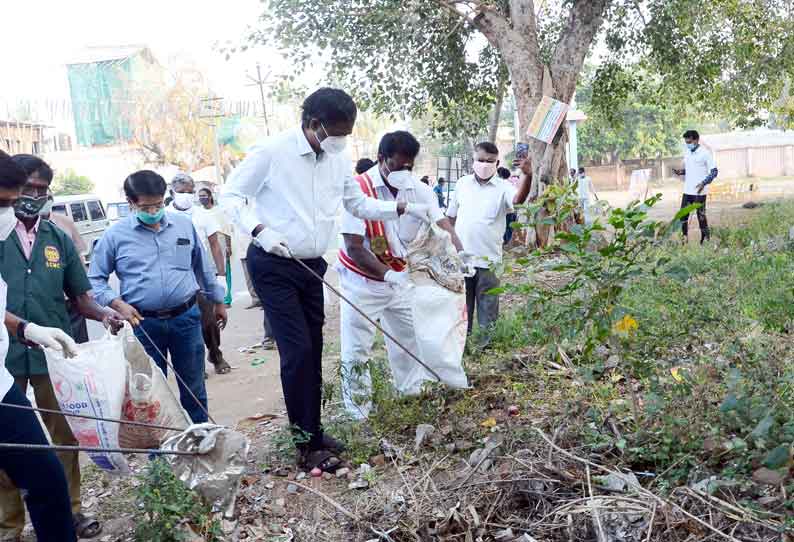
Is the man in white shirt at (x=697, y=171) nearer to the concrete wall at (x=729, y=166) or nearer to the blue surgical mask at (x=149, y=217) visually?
the blue surgical mask at (x=149, y=217)

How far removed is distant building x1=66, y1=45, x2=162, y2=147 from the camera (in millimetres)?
41688

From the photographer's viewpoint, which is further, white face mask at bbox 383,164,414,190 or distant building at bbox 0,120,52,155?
distant building at bbox 0,120,52,155

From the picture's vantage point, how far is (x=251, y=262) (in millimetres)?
3740

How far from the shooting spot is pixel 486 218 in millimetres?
5629

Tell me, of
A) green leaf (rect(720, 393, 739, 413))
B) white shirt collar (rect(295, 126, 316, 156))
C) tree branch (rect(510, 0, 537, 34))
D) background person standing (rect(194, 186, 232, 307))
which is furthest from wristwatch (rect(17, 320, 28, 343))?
tree branch (rect(510, 0, 537, 34))

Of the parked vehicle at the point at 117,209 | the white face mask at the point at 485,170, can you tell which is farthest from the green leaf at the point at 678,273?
the parked vehicle at the point at 117,209

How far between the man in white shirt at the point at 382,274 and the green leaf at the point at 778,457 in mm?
2164

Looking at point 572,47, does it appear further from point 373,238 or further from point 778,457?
point 778,457

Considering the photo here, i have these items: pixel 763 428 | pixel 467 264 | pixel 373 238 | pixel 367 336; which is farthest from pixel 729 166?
pixel 763 428

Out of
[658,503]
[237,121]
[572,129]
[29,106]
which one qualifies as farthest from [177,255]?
[237,121]

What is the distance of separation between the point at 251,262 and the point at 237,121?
4438 cm

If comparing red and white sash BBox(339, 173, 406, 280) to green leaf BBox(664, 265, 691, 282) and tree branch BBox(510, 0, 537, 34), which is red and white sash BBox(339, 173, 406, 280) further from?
tree branch BBox(510, 0, 537, 34)

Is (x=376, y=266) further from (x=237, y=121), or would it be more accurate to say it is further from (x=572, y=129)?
(x=237, y=121)

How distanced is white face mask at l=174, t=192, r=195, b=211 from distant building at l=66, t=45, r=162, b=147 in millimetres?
36162
